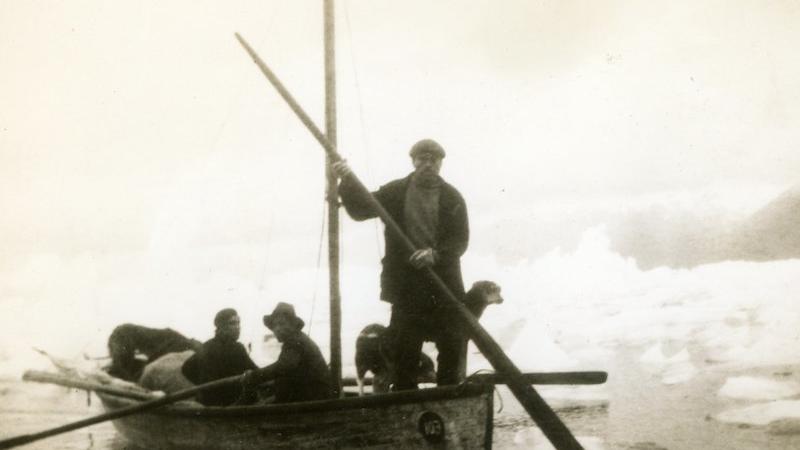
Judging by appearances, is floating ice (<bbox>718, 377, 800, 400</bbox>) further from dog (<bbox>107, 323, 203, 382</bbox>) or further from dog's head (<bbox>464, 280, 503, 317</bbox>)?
dog (<bbox>107, 323, 203, 382</bbox>)

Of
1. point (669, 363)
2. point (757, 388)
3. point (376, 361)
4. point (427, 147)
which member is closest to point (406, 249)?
point (427, 147)

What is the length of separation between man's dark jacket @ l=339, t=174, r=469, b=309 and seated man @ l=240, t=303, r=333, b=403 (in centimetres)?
81

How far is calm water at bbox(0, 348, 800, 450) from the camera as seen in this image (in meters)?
7.36

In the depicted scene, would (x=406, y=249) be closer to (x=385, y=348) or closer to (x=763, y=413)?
(x=385, y=348)

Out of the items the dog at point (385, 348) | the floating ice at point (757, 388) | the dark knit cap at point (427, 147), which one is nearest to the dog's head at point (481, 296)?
the dog at point (385, 348)

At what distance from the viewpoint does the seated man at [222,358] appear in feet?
20.3

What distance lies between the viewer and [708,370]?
934 cm

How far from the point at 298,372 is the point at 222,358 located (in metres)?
1.42

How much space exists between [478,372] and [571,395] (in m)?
7.93

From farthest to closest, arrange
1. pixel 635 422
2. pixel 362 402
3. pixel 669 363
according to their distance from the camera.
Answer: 1. pixel 669 363
2. pixel 635 422
3. pixel 362 402

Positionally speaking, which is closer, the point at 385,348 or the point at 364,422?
the point at 364,422

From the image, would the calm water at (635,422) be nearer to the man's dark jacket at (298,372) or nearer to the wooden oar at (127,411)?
the man's dark jacket at (298,372)

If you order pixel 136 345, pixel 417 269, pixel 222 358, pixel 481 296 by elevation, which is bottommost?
pixel 222 358

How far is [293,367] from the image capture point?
506 cm
